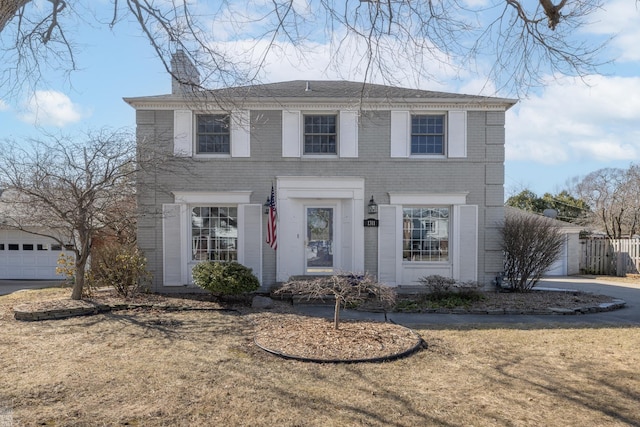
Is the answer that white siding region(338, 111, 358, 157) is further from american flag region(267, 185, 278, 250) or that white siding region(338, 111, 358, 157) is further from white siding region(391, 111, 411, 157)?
american flag region(267, 185, 278, 250)

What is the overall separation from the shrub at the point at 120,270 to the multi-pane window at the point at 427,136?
759 centimetres

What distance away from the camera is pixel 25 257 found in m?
17.2

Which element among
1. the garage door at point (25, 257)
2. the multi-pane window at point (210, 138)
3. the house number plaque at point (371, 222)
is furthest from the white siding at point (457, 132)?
the garage door at point (25, 257)

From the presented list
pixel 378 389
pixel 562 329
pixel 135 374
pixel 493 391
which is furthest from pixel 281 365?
pixel 562 329

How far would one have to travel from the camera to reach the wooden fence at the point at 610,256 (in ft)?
58.2

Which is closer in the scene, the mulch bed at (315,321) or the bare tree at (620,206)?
the mulch bed at (315,321)

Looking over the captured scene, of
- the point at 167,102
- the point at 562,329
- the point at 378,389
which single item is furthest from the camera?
the point at 167,102

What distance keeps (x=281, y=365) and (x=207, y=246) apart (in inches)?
257

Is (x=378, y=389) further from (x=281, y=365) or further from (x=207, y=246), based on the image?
(x=207, y=246)

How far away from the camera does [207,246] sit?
11.4 m

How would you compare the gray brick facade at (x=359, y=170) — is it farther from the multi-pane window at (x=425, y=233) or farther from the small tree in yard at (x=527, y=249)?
the multi-pane window at (x=425, y=233)

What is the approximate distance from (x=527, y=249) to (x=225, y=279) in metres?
7.59

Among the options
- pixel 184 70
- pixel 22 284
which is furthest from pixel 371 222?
pixel 22 284

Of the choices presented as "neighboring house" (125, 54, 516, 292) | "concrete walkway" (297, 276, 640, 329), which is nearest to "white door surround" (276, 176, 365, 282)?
"neighboring house" (125, 54, 516, 292)
